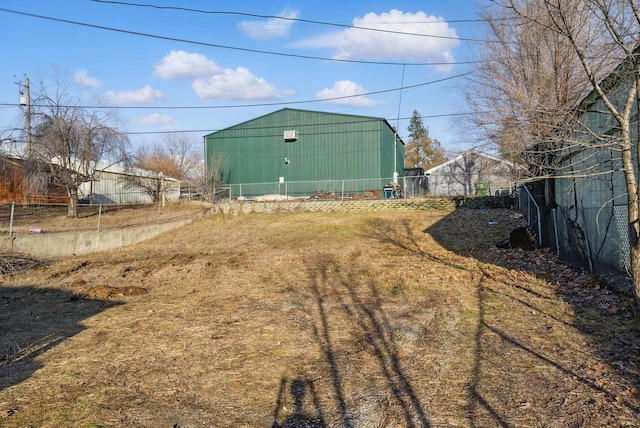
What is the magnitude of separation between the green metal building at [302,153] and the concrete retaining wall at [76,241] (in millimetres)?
10444

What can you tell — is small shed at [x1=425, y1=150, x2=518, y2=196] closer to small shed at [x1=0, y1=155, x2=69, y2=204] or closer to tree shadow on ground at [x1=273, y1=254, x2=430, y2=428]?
small shed at [x1=0, y1=155, x2=69, y2=204]

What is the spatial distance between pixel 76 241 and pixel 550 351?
17339 millimetres

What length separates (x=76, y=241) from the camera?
18156 mm

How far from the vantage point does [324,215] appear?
2295 centimetres

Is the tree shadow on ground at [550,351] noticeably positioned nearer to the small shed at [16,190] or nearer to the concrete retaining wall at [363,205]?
the concrete retaining wall at [363,205]

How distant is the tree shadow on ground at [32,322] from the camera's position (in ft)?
19.1

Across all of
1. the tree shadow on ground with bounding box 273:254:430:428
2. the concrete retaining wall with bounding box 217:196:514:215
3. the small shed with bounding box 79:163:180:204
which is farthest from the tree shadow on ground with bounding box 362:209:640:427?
the small shed with bounding box 79:163:180:204

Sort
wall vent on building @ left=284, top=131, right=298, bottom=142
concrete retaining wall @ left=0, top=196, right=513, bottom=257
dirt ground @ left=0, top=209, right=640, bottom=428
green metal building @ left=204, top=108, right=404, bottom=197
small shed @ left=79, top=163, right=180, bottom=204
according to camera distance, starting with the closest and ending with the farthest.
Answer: dirt ground @ left=0, top=209, right=640, bottom=428
concrete retaining wall @ left=0, top=196, right=513, bottom=257
green metal building @ left=204, top=108, right=404, bottom=197
small shed @ left=79, top=163, right=180, bottom=204
wall vent on building @ left=284, top=131, right=298, bottom=142

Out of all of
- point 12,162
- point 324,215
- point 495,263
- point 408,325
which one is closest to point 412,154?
point 324,215

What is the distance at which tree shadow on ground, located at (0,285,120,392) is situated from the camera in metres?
5.82

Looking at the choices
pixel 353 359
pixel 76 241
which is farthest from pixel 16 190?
pixel 353 359

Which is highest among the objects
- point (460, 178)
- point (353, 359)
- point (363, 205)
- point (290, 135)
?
point (290, 135)

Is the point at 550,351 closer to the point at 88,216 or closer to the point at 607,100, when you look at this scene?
the point at 607,100

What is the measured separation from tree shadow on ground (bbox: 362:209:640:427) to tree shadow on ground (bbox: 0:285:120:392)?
5057mm
